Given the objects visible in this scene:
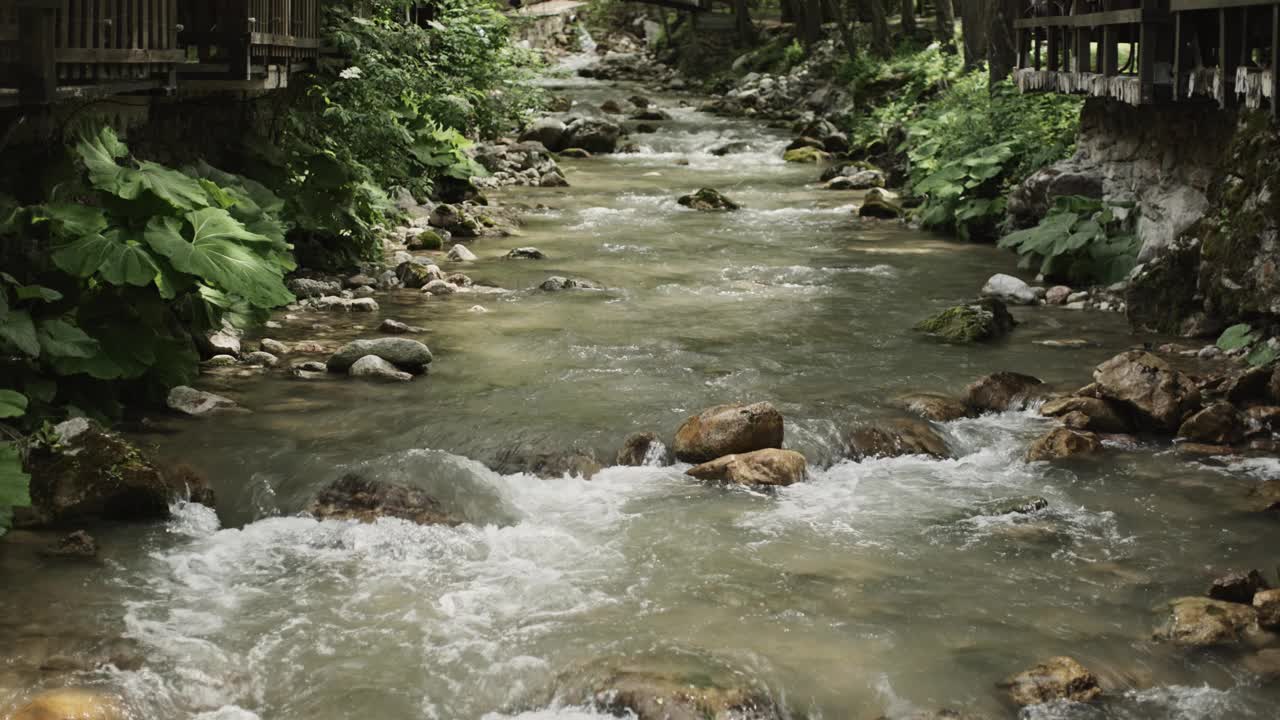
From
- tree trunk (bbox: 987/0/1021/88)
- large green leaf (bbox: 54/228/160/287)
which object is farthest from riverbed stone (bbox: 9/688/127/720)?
tree trunk (bbox: 987/0/1021/88)

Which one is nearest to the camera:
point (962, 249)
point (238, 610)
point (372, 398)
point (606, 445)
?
point (238, 610)

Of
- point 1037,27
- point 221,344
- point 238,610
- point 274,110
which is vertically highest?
point 1037,27

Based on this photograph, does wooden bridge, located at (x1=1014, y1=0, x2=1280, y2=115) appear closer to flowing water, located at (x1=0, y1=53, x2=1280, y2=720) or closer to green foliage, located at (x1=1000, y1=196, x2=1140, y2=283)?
green foliage, located at (x1=1000, y1=196, x2=1140, y2=283)

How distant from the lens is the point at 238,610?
6996mm

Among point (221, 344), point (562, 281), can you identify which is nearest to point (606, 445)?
point (221, 344)

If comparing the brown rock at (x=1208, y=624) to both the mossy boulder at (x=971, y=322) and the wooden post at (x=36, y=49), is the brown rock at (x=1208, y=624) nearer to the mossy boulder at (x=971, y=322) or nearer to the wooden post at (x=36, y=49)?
the mossy boulder at (x=971, y=322)

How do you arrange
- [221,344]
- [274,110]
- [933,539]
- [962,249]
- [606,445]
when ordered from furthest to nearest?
[962,249]
[274,110]
[221,344]
[606,445]
[933,539]

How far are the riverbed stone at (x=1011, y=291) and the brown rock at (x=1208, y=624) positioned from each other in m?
8.06

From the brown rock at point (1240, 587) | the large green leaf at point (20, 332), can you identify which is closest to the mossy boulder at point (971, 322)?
the brown rock at point (1240, 587)

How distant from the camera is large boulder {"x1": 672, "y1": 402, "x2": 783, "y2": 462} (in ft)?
30.8

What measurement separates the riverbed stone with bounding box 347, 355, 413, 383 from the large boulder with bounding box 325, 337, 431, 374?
73 mm

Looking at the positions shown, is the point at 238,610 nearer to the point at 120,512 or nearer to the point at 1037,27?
the point at 120,512

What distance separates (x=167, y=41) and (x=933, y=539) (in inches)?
278

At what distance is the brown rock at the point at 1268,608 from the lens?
21.9 feet
